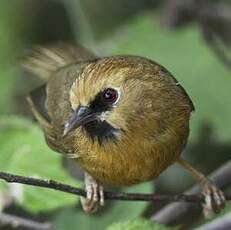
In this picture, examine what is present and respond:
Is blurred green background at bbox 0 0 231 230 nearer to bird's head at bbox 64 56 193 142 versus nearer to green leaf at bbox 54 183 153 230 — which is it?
green leaf at bbox 54 183 153 230

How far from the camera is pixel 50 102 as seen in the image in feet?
12.2

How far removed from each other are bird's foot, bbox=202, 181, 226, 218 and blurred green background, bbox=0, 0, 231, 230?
25 cm

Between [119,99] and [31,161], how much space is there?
2.20 ft

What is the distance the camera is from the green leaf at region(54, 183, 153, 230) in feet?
12.2

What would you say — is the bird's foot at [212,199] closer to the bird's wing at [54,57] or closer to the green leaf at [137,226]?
the green leaf at [137,226]

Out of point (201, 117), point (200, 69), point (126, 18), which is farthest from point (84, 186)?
point (126, 18)

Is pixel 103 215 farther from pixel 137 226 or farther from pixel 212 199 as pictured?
pixel 137 226

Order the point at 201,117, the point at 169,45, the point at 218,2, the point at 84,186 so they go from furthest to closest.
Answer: the point at 218,2, the point at 169,45, the point at 201,117, the point at 84,186

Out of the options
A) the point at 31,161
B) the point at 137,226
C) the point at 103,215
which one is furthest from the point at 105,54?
the point at 137,226

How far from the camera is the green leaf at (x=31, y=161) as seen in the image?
3438 millimetres

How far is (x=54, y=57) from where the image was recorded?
14.1 ft

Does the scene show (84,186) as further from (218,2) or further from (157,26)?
(218,2)

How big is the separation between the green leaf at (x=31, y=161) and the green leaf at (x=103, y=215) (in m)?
0.36

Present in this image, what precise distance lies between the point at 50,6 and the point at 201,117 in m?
1.71
